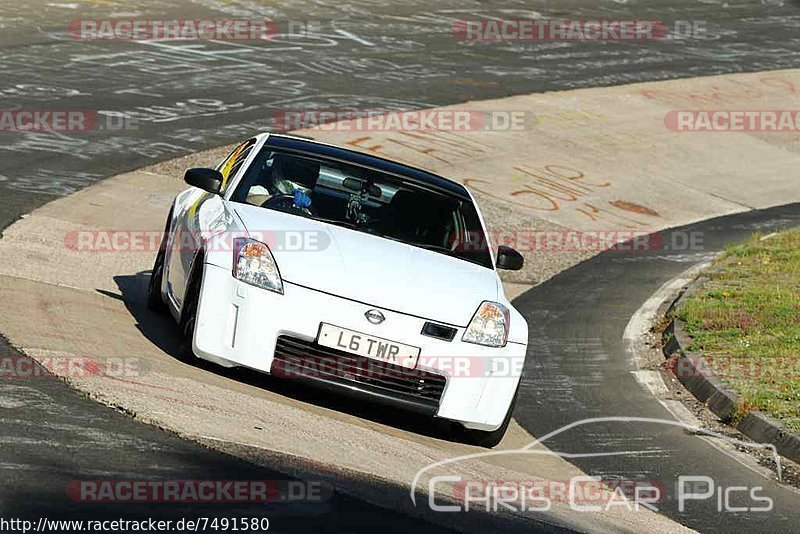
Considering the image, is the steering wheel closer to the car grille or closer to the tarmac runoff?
the tarmac runoff

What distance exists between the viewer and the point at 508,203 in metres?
18.4

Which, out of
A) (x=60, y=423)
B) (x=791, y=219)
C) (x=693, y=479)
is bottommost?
(x=791, y=219)

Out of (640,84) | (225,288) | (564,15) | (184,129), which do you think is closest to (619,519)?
(225,288)

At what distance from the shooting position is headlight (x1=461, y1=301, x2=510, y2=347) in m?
8.11

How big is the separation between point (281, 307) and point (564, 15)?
89.3 feet

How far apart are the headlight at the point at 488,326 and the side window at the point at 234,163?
2.11 metres

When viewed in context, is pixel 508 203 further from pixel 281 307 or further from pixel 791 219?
pixel 281 307

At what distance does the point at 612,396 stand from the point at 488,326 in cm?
273

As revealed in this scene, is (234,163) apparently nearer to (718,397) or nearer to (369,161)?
(369,161)

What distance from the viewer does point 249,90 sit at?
73.2 feet

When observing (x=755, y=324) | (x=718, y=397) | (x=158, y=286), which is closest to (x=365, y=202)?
(x=158, y=286)

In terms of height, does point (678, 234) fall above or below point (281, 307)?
below

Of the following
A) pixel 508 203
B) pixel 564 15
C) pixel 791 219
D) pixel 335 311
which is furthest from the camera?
pixel 564 15

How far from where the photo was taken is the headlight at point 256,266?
7.93 metres
